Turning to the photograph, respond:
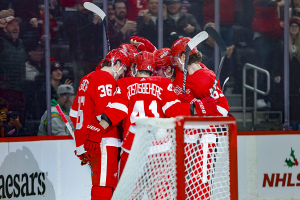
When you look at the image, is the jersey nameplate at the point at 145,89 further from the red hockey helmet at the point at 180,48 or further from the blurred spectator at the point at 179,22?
the blurred spectator at the point at 179,22

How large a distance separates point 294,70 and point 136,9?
1.88 metres

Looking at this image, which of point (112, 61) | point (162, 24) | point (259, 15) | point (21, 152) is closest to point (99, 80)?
point (112, 61)

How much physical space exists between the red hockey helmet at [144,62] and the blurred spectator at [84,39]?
53.0 inches

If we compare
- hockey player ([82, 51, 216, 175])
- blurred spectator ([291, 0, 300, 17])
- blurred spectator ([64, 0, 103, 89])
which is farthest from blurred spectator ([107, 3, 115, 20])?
blurred spectator ([291, 0, 300, 17])

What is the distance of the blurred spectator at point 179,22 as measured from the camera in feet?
12.6

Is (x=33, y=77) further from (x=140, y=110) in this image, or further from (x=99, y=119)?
(x=140, y=110)

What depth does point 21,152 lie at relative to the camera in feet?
10.6

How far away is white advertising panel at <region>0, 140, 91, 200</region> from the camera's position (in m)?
3.16

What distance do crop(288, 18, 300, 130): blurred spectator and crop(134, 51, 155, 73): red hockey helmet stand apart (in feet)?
7.09

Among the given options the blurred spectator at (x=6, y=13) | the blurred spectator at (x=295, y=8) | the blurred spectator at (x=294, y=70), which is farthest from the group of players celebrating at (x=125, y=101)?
the blurred spectator at (x=295, y=8)

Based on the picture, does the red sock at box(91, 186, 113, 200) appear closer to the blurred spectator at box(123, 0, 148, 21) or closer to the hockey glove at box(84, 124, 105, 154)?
the hockey glove at box(84, 124, 105, 154)

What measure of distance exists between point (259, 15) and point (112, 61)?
2.15 meters

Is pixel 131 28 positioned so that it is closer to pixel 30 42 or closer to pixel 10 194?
pixel 30 42

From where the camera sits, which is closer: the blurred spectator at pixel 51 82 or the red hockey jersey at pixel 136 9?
the blurred spectator at pixel 51 82
